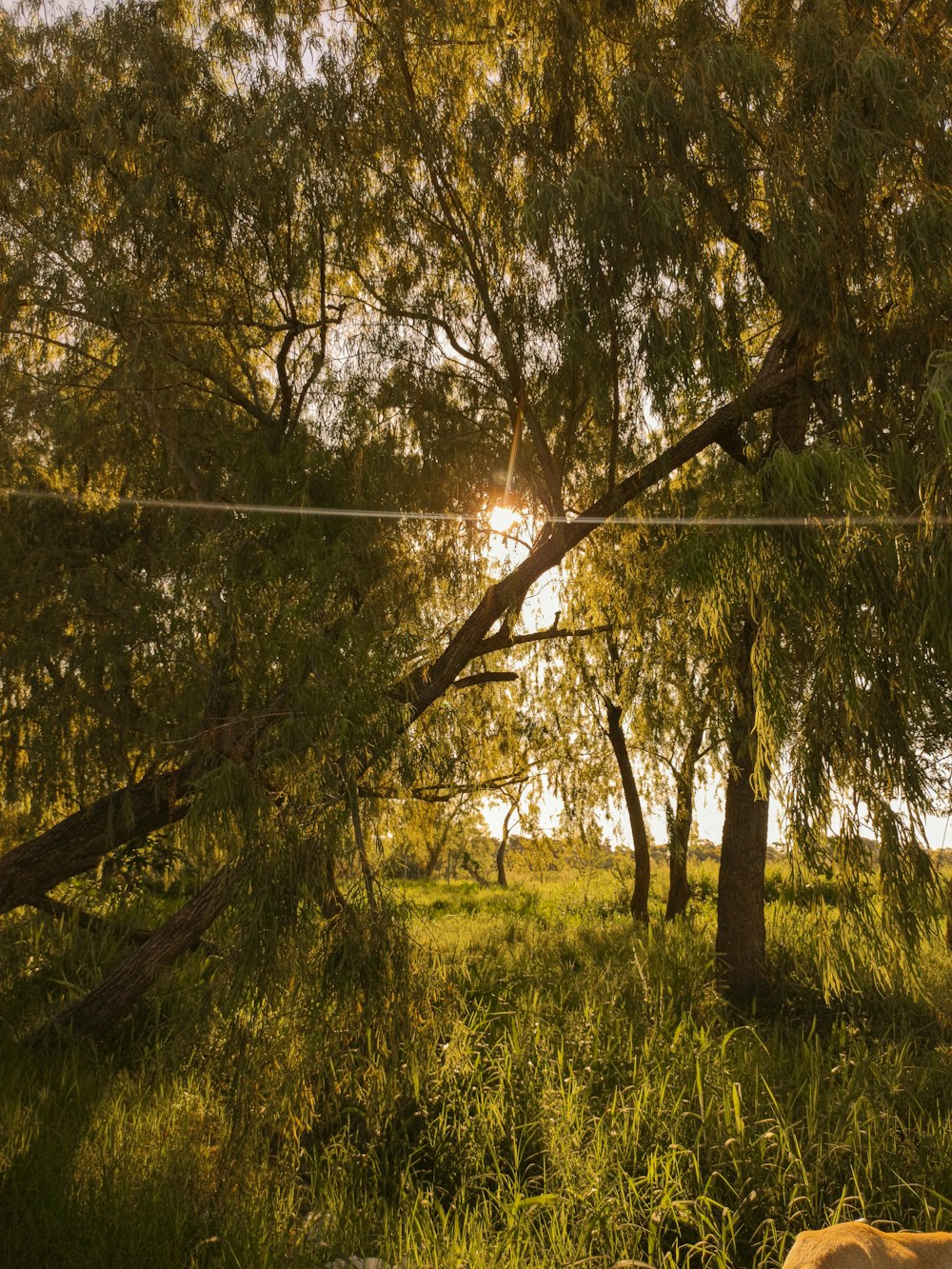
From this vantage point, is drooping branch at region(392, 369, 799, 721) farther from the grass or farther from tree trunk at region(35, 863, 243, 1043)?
tree trunk at region(35, 863, 243, 1043)

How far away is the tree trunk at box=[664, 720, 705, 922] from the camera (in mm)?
8977

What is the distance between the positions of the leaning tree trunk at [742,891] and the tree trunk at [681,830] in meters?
1.52

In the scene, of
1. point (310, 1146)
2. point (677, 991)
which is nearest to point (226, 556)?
point (310, 1146)

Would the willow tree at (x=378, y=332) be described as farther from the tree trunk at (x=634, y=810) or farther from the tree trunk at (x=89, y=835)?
the tree trunk at (x=634, y=810)

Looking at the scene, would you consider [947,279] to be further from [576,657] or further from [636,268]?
[576,657]

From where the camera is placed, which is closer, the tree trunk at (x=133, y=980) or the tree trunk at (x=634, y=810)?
the tree trunk at (x=133, y=980)

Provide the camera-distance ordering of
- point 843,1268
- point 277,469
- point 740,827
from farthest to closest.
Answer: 1. point 740,827
2. point 277,469
3. point 843,1268

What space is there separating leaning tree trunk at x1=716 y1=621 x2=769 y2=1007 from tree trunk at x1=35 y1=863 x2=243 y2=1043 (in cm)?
377

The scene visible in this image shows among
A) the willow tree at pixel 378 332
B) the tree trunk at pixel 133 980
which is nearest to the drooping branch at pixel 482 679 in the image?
the willow tree at pixel 378 332

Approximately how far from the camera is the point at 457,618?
6.12 m

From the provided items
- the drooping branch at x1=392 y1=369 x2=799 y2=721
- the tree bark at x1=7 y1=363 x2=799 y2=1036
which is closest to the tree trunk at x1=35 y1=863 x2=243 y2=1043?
the tree bark at x1=7 y1=363 x2=799 y2=1036

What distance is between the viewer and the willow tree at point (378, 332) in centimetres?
392

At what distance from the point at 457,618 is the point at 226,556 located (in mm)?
1633

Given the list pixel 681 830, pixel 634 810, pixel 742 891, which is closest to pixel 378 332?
pixel 742 891
